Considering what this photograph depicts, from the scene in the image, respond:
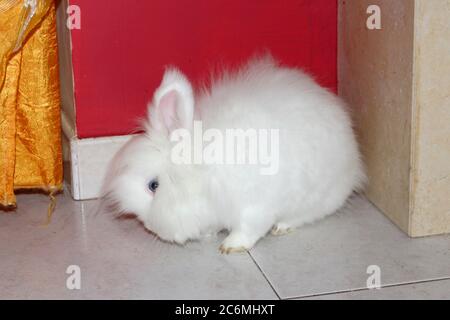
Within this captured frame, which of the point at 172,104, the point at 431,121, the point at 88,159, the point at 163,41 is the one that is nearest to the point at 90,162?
the point at 88,159

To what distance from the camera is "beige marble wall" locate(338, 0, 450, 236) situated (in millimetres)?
2197

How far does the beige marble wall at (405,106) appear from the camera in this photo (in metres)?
2.20

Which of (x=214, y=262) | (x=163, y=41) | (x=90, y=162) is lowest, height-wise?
(x=214, y=262)

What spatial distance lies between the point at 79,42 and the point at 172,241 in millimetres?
675

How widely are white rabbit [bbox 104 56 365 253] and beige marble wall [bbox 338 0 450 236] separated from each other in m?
0.14

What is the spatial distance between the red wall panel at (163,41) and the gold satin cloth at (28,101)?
8cm

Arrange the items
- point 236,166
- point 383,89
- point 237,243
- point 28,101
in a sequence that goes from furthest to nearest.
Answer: point 28,101 → point 383,89 → point 237,243 → point 236,166

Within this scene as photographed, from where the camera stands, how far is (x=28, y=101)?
2.52 m

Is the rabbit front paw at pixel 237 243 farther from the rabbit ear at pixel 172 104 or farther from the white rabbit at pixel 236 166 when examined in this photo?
the rabbit ear at pixel 172 104

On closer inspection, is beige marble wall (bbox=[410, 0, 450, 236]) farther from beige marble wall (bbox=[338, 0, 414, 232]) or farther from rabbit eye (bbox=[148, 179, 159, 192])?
rabbit eye (bbox=[148, 179, 159, 192])

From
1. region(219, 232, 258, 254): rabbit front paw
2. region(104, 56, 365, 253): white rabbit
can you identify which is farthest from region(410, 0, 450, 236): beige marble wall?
region(219, 232, 258, 254): rabbit front paw

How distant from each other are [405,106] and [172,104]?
63 centimetres

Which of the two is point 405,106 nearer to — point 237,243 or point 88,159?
point 237,243

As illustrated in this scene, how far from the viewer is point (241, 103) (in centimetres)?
226
